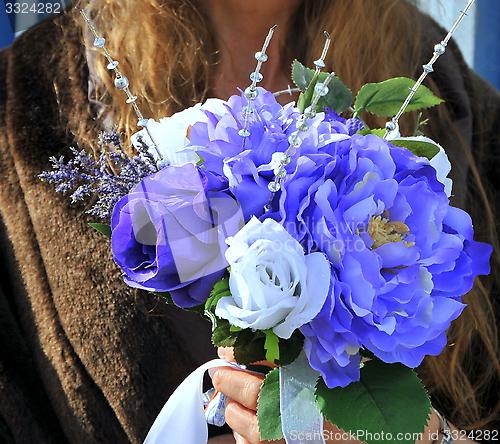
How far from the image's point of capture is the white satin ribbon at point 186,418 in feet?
1.61

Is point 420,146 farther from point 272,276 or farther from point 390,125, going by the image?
point 272,276

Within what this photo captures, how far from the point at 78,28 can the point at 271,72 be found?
0.36 meters

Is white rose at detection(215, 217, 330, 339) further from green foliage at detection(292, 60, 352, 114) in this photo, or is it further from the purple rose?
green foliage at detection(292, 60, 352, 114)

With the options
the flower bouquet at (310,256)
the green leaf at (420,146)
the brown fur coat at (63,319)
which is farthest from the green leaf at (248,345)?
the brown fur coat at (63,319)

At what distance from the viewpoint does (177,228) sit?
1.19 feet

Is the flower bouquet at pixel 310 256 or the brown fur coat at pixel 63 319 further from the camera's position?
the brown fur coat at pixel 63 319

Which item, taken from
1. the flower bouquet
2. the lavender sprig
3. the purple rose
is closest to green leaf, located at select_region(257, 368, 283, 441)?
the flower bouquet

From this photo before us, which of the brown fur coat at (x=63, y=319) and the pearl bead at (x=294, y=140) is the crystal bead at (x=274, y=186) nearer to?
the pearl bead at (x=294, y=140)

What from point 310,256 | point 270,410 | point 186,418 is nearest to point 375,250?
point 310,256

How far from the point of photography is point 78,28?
86 cm

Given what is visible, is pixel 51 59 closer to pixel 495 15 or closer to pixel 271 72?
pixel 271 72

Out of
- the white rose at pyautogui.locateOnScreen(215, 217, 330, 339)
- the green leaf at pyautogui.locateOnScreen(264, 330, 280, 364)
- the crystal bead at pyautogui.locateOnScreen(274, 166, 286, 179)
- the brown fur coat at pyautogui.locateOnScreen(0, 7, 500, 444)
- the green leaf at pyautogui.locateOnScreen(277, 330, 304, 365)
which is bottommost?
the brown fur coat at pyautogui.locateOnScreen(0, 7, 500, 444)

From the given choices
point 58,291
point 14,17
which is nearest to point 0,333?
point 58,291

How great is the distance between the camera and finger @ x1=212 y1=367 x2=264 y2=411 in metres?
0.46
